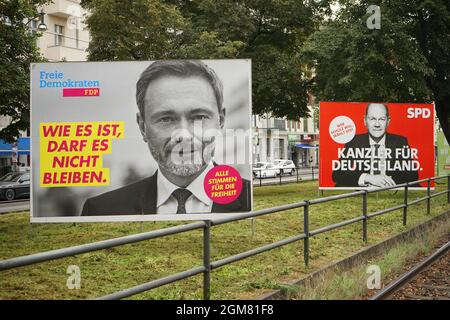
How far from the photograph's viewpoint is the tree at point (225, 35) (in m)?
22.2

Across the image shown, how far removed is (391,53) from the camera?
20.7 m

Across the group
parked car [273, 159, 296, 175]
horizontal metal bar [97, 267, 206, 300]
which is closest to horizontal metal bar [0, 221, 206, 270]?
horizontal metal bar [97, 267, 206, 300]

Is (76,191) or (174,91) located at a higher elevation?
(174,91)

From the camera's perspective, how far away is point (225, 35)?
24891 mm

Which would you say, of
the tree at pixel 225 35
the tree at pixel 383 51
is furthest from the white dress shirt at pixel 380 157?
the tree at pixel 225 35

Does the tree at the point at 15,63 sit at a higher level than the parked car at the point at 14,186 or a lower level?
higher

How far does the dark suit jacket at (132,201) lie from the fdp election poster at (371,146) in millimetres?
9106

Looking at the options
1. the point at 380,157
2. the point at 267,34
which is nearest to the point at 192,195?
the point at 380,157

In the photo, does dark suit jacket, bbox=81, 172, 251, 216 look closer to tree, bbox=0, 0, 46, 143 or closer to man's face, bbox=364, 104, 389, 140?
tree, bbox=0, 0, 46, 143

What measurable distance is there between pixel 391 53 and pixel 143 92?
13.0m

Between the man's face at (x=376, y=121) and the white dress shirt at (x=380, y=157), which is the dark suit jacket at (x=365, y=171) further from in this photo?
the man's face at (x=376, y=121)

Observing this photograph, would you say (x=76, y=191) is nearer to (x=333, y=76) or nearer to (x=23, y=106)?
(x=23, y=106)

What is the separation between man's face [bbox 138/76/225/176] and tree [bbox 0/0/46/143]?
197 inches
